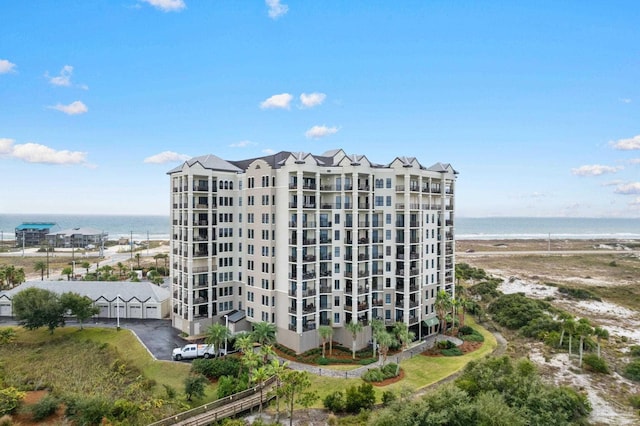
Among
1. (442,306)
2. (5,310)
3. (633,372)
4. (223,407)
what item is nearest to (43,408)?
(223,407)

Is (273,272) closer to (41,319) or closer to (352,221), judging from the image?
(352,221)

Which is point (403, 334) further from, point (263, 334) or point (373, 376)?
point (263, 334)

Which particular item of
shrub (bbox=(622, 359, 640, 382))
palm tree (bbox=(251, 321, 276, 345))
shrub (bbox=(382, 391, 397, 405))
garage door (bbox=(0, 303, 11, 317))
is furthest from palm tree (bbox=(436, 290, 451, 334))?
garage door (bbox=(0, 303, 11, 317))

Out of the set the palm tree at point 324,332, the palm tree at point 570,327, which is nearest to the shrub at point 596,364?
the palm tree at point 570,327

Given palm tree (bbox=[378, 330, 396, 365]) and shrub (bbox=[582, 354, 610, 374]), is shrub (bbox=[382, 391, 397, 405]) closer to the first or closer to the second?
palm tree (bbox=[378, 330, 396, 365])

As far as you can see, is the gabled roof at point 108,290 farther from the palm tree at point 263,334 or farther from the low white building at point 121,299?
the palm tree at point 263,334
